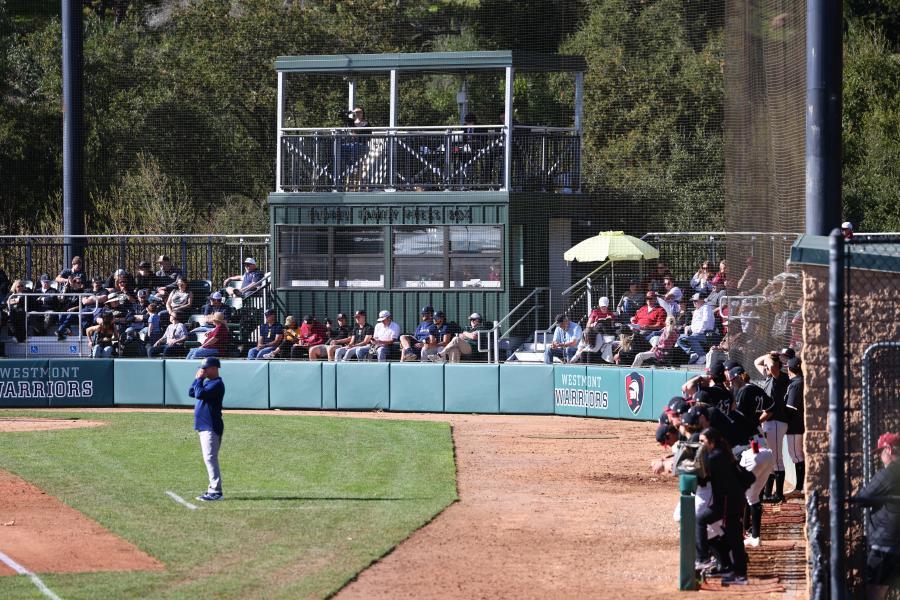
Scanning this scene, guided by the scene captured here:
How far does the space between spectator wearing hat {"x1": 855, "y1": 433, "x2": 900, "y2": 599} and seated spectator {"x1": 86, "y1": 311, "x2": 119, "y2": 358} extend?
59.8 feet

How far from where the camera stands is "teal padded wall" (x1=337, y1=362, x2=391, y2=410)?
2166 cm

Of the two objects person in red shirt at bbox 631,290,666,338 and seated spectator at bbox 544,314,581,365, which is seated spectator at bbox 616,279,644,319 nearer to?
person in red shirt at bbox 631,290,666,338

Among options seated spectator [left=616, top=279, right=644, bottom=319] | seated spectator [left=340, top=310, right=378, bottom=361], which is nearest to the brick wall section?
seated spectator [left=616, top=279, right=644, bottom=319]

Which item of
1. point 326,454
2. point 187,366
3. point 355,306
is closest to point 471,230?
point 355,306

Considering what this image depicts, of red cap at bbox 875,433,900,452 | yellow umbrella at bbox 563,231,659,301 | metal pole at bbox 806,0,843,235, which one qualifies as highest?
metal pole at bbox 806,0,843,235

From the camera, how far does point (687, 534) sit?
28.4 ft

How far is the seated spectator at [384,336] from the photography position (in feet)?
72.9

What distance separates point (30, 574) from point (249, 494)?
3715 millimetres

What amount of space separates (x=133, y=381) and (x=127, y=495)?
1035 centimetres

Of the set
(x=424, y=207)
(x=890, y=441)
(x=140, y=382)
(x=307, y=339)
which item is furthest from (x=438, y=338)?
(x=890, y=441)

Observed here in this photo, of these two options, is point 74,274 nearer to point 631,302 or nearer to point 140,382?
point 140,382

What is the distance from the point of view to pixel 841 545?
22.2 feet

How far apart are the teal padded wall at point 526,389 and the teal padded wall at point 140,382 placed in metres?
6.29

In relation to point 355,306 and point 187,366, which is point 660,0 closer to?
point 355,306
